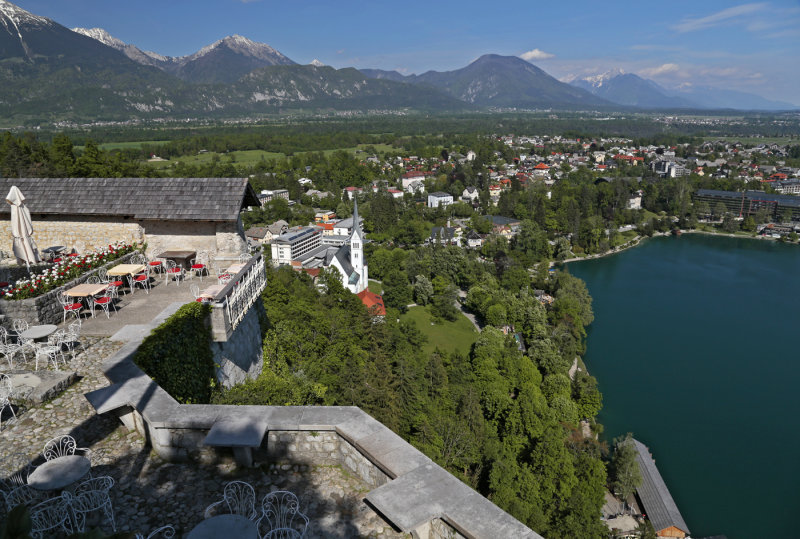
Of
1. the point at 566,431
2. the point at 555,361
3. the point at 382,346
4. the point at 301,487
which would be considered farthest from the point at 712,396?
the point at 301,487

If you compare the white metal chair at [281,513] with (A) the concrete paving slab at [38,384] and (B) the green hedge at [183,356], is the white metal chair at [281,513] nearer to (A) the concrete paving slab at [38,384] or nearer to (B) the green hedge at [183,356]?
(B) the green hedge at [183,356]

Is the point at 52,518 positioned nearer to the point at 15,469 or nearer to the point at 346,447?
the point at 15,469

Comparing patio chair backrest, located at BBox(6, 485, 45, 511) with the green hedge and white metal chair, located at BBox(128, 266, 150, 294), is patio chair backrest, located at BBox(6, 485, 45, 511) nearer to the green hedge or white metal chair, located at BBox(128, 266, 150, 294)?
the green hedge

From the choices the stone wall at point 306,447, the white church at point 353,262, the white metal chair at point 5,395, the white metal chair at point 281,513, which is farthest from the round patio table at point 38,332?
the white church at point 353,262

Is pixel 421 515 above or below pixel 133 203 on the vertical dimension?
below

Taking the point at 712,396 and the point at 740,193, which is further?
the point at 740,193

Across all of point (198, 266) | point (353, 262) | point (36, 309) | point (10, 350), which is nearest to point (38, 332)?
point (10, 350)

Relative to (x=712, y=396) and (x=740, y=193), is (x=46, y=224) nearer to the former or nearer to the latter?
(x=712, y=396)
